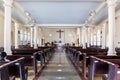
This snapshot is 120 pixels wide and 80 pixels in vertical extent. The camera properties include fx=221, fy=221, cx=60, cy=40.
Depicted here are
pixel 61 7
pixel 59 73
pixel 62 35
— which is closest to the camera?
pixel 59 73

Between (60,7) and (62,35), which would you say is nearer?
(60,7)

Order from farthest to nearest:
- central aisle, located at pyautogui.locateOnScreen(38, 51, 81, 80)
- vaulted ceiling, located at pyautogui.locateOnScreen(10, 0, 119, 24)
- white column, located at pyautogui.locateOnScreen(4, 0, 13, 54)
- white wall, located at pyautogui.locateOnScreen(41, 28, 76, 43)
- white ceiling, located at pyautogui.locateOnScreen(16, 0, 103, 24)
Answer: white wall, located at pyautogui.locateOnScreen(41, 28, 76, 43) → white ceiling, located at pyautogui.locateOnScreen(16, 0, 103, 24) → vaulted ceiling, located at pyautogui.locateOnScreen(10, 0, 119, 24) → white column, located at pyautogui.locateOnScreen(4, 0, 13, 54) → central aisle, located at pyautogui.locateOnScreen(38, 51, 81, 80)

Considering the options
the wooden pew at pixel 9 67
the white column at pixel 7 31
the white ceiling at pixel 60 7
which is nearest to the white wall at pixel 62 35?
the white ceiling at pixel 60 7

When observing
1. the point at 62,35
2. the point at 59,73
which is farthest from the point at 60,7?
the point at 62,35

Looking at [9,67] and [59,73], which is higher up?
[9,67]

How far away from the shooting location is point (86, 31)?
21.3 metres

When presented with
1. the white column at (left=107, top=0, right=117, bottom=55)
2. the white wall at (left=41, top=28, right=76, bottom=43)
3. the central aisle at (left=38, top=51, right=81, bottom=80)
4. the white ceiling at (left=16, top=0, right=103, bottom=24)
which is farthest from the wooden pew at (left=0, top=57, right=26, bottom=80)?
the white wall at (left=41, top=28, right=76, bottom=43)

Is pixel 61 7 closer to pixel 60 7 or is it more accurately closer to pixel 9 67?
pixel 60 7

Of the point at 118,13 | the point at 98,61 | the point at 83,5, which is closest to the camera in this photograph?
the point at 98,61

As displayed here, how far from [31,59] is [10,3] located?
2853 millimetres

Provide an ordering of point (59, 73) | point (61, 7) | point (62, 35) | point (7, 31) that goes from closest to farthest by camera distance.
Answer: point (59, 73) < point (7, 31) < point (61, 7) < point (62, 35)

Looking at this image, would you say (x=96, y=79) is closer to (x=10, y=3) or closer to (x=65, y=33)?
(x=10, y=3)

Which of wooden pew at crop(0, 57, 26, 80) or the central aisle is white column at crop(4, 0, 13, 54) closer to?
the central aisle

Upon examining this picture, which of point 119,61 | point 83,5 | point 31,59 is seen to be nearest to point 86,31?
point 83,5
